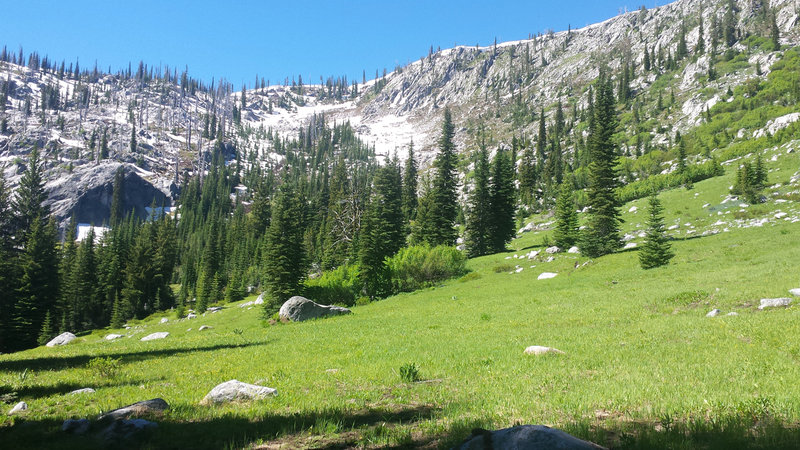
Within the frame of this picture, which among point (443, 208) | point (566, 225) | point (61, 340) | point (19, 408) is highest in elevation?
point (443, 208)

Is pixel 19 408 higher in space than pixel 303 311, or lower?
higher

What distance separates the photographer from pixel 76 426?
6.26m

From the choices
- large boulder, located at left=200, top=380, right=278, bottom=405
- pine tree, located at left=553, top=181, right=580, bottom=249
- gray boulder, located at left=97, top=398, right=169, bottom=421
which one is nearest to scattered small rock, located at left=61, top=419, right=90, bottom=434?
gray boulder, located at left=97, top=398, right=169, bottom=421

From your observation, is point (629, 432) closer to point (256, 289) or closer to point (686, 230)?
point (686, 230)

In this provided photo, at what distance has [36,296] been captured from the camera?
Answer: 5450 centimetres

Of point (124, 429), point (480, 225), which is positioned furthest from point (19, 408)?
point (480, 225)

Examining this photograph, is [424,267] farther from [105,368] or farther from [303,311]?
[105,368]

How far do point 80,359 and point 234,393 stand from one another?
12.5 metres

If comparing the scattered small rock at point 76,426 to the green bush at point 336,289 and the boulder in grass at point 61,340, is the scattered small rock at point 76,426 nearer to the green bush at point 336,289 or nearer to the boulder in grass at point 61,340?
the boulder in grass at point 61,340

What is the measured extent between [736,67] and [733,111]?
3664 centimetres

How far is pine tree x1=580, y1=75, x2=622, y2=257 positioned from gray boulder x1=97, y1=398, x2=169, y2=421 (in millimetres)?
39888

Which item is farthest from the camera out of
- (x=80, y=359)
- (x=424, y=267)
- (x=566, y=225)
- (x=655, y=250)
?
(x=566, y=225)

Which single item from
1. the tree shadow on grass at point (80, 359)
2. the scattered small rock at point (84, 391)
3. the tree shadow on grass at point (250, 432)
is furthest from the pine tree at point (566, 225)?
Answer: the scattered small rock at point (84, 391)

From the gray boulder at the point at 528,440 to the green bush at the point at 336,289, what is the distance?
41106mm
